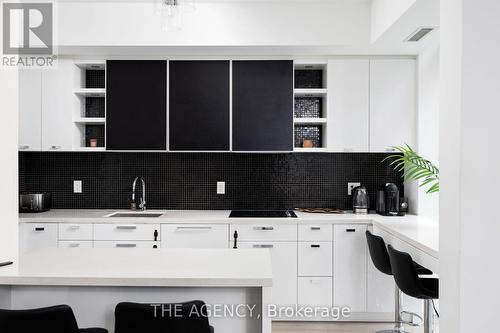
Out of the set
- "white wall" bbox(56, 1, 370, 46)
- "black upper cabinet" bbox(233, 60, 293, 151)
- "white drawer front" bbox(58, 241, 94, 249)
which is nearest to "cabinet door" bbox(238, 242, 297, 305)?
"black upper cabinet" bbox(233, 60, 293, 151)

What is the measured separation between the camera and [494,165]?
1.70 m

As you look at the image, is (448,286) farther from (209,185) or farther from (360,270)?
(209,185)

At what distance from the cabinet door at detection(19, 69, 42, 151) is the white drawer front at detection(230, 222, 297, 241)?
6.67 ft

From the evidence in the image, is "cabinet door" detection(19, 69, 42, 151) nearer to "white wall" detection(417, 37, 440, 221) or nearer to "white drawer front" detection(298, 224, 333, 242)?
"white drawer front" detection(298, 224, 333, 242)

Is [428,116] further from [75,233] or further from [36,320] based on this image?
[36,320]

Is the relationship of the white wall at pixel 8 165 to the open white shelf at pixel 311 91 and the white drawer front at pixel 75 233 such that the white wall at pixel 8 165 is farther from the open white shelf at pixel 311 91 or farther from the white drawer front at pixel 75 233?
the open white shelf at pixel 311 91

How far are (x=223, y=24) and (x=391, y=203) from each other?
220cm

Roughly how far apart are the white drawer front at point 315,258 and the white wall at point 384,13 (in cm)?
180

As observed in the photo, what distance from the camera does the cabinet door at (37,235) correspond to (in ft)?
11.9

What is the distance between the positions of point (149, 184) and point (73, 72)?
1288mm

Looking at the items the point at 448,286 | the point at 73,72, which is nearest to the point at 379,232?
the point at 448,286

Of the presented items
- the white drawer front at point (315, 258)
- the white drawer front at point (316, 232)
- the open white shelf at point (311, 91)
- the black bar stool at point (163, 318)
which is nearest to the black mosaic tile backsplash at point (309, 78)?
the open white shelf at point (311, 91)

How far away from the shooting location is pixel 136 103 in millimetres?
3887

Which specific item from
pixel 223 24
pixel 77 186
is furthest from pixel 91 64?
pixel 223 24
